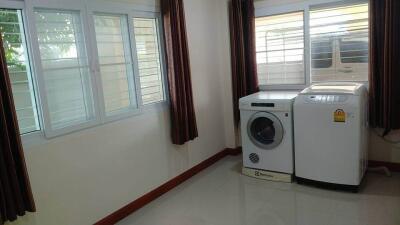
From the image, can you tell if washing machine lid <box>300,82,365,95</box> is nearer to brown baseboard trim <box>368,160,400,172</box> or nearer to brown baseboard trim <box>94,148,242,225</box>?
brown baseboard trim <box>368,160,400,172</box>

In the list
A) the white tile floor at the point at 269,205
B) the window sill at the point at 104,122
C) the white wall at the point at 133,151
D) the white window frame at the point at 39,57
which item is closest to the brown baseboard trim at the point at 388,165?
the white tile floor at the point at 269,205

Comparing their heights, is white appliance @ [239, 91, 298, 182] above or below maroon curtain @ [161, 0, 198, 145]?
below

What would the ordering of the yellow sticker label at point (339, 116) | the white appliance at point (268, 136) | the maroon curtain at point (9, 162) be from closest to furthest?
1. the maroon curtain at point (9, 162)
2. the yellow sticker label at point (339, 116)
3. the white appliance at point (268, 136)

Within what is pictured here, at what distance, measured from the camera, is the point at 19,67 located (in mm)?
2152

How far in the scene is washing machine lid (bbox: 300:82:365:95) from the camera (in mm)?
2946

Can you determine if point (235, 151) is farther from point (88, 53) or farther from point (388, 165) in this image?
point (88, 53)

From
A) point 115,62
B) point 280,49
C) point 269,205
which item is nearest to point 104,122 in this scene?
point 115,62

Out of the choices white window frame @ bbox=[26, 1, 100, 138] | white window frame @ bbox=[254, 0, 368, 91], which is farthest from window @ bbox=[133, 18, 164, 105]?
white window frame @ bbox=[254, 0, 368, 91]

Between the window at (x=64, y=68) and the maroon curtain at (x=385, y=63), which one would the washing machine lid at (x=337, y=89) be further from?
the window at (x=64, y=68)

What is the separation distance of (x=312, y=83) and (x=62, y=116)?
8.94 ft

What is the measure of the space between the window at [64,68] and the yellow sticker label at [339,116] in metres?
2.12

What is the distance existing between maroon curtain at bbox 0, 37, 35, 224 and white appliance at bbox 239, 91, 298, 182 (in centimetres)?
222

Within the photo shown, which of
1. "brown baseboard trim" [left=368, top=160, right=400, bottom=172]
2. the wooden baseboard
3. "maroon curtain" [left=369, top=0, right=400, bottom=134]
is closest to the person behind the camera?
"maroon curtain" [left=369, top=0, right=400, bottom=134]

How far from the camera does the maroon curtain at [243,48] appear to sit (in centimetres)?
386
